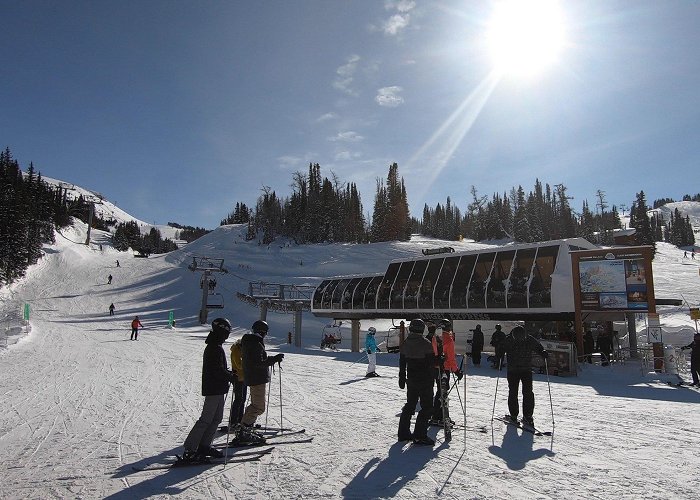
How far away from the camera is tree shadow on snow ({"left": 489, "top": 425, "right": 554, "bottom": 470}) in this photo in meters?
5.68

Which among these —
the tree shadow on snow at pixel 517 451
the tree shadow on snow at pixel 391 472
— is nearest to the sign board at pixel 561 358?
the tree shadow on snow at pixel 517 451

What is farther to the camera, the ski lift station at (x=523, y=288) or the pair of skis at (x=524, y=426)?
the ski lift station at (x=523, y=288)

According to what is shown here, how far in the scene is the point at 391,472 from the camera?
530 centimetres

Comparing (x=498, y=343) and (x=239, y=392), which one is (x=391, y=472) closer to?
(x=239, y=392)

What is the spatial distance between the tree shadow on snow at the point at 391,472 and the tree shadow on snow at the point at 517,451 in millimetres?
814

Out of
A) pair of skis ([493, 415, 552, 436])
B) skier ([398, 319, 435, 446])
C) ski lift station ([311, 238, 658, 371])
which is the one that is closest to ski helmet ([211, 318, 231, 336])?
skier ([398, 319, 435, 446])

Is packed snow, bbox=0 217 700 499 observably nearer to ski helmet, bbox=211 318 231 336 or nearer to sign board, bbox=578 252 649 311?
ski helmet, bbox=211 318 231 336

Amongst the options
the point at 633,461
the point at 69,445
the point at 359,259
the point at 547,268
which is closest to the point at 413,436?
the point at 633,461

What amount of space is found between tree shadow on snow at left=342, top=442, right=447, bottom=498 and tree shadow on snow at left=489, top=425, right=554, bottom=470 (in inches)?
32.1

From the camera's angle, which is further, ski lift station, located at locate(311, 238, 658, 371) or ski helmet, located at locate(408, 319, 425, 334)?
ski lift station, located at locate(311, 238, 658, 371)

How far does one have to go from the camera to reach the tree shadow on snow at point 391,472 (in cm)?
473

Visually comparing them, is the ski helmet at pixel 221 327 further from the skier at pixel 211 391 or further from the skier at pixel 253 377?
the skier at pixel 253 377

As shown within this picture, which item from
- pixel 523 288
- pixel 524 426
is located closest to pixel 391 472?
pixel 524 426

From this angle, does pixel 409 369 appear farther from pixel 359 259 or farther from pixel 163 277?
pixel 359 259
